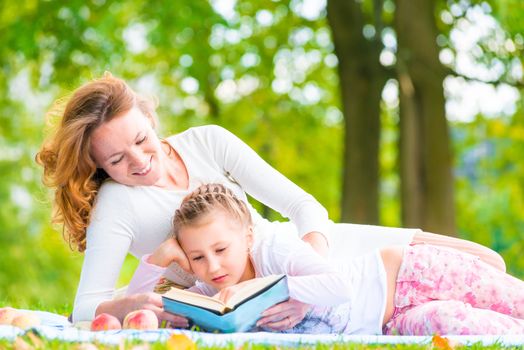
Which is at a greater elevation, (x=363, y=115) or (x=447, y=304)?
(x=363, y=115)

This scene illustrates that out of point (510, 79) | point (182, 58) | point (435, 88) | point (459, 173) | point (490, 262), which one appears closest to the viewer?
point (490, 262)

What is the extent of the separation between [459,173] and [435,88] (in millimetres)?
7247

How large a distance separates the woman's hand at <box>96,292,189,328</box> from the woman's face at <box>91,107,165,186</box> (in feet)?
2.04

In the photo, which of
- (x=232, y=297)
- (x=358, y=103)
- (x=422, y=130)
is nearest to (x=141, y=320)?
(x=232, y=297)

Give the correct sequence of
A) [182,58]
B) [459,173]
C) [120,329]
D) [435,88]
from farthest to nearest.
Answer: [459,173] → [182,58] → [435,88] → [120,329]

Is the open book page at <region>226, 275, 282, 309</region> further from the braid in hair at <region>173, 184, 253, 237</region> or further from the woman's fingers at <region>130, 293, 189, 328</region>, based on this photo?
the braid in hair at <region>173, 184, 253, 237</region>

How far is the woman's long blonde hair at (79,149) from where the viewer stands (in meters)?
4.32

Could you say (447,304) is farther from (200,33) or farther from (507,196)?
(507,196)

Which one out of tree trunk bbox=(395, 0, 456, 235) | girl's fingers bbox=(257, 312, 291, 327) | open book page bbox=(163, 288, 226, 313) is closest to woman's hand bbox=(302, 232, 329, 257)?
girl's fingers bbox=(257, 312, 291, 327)

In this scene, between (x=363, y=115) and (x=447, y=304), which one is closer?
(x=447, y=304)

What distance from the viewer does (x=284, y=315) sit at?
390cm

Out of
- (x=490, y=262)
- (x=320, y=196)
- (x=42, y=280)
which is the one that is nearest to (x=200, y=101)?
(x=320, y=196)

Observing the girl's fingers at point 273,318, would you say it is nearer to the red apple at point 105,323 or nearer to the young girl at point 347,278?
the young girl at point 347,278

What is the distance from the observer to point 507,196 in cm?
1636
